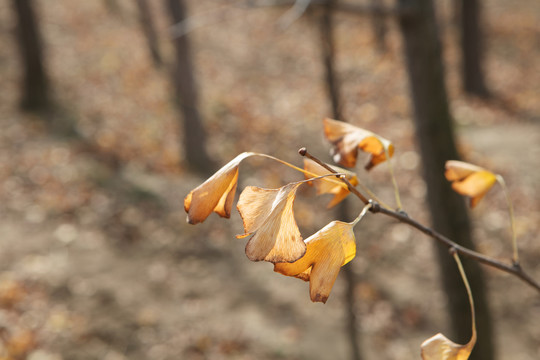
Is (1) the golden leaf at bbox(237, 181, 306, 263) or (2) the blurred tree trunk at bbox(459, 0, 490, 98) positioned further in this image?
(2) the blurred tree trunk at bbox(459, 0, 490, 98)

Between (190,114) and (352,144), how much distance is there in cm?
730

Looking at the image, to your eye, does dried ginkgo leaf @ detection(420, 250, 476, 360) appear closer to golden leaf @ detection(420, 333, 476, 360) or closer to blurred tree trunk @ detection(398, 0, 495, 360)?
golden leaf @ detection(420, 333, 476, 360)

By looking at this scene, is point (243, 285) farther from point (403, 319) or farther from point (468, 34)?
point (468, 34)

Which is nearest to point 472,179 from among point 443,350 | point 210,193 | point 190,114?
point 443,350

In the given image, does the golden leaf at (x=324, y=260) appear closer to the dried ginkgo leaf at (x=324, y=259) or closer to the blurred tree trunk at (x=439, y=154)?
the dried ginkgo leaf at (x=324, y=259)

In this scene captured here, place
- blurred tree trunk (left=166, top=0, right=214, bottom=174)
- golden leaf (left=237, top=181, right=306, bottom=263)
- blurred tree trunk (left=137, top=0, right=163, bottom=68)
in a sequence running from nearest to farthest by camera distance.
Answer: golden leaf (left=237, top=181, right=306, bottom=263) → blurred tree trunk (left=166, top=0, right=214, bottom=174) → blurred tree trunk (left=137, top=0, right=163, bottom=68)

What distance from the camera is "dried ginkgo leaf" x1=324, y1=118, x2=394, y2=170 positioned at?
3.29 feet

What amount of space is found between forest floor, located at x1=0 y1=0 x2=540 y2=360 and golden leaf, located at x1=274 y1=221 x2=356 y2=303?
2.36m

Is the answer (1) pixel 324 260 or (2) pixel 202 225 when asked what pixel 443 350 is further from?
(2) pixel 202 225

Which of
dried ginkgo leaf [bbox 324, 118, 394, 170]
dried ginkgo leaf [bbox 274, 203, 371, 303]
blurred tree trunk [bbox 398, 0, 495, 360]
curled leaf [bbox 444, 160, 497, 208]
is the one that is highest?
dried ginkgo leaf [bbox 324, 118, 394, 170]

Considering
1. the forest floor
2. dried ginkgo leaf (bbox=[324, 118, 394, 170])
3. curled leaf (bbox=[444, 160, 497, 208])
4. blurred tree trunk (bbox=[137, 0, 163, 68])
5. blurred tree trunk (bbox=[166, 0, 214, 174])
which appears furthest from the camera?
blurred tree trunk (bbox=[137, 0, 163, 68])

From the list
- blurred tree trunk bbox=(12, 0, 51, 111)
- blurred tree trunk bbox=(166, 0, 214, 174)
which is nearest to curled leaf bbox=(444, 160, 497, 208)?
blurred tree trunk bbox=(166, 0, 214, 174)

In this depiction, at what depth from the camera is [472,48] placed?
38.2ft

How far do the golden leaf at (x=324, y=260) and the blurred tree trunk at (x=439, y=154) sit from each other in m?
2.50
